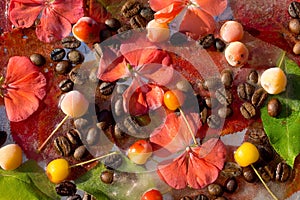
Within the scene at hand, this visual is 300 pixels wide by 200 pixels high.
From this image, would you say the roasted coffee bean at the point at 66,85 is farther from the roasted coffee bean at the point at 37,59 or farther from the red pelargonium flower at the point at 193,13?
the red pelargonium flower at the point at 193,13

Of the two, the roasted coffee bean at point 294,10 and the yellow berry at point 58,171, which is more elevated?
the roasted coffee bean at point 294,10

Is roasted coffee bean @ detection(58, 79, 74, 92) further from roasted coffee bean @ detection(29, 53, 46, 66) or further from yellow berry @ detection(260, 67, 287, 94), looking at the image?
yellow berry @ detection(260, 67, 287, 94)

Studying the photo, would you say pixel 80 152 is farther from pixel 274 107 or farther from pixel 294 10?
pixel 294 10

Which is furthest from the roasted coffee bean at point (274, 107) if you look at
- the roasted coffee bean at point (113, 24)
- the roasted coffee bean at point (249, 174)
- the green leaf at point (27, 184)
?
the green leaf at point (27, 184)

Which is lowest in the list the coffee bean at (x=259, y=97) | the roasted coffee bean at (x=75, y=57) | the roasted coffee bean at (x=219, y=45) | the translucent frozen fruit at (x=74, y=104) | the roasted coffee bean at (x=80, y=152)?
the roasted coffee bean at (x=80, y=152)

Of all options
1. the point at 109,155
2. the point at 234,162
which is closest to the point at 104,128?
the point at 109,155

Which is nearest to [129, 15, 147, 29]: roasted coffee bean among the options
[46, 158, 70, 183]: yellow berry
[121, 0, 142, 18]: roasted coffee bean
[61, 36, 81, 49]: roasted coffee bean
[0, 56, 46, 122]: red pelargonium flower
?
[121, 0, 142, 18]: roasted coffee bean

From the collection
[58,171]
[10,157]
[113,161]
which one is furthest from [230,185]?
[10,157]
